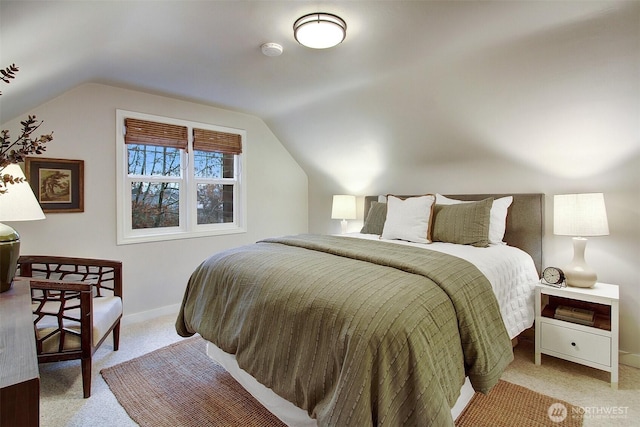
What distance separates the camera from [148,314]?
3.14m

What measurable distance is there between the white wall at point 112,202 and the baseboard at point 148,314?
0.07 ft

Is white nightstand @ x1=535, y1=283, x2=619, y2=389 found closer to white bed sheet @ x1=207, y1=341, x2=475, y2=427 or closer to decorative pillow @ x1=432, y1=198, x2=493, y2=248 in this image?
decorative pillow @ x1=432, y1=198, x2=493, y2=248

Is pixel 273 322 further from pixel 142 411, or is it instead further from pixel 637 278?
pixel 637 278

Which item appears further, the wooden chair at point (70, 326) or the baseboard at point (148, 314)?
the baseboard at point (148, 314)

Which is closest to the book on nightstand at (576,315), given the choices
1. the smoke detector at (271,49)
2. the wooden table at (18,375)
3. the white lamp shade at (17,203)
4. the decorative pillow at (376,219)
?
the decorative pillow at (376,219)

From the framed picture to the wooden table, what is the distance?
192 centimetres

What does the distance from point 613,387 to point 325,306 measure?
2.03 meters

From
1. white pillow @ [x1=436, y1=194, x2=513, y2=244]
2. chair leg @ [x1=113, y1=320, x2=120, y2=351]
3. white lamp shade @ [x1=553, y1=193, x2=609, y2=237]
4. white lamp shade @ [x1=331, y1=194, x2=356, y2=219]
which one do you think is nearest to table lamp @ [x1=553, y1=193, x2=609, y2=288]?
white lamp shade @ [x1=553, y1=193, x2=609, y2=237]

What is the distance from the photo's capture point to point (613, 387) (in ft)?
6.52

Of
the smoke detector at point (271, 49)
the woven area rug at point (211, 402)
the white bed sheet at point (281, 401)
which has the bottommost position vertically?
the woven area rug at point (211, 402)

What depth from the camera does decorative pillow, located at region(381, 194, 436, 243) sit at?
8.98 feet

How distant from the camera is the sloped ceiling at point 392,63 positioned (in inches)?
66.0

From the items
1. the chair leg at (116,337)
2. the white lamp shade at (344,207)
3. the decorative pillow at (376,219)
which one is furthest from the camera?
the white lamp shade at (344,207)

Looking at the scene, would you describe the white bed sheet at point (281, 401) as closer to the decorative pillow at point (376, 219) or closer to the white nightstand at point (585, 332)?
the white nightstand at point (585, 332)
